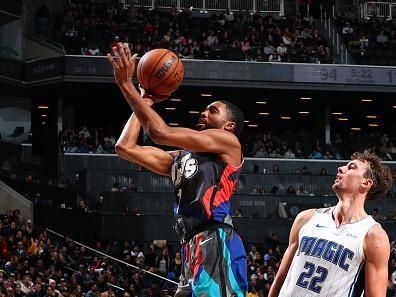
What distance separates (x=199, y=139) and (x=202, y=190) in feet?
1.39

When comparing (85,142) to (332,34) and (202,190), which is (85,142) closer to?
(332,34)

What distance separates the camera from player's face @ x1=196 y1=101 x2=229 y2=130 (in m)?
6.69

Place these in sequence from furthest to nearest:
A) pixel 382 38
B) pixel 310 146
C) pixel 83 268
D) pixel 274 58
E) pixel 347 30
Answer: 1. pixel 347 30
2. pixel 382 38
3. pixel 310 146
4. pixel 274 58
5. pixel 83 268

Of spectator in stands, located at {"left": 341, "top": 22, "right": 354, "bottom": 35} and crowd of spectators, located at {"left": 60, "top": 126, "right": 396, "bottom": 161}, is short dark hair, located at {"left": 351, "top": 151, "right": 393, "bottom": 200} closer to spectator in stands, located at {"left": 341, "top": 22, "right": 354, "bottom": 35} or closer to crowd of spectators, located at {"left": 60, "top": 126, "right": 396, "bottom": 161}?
A: crowd of spectators, located at {"left": 60, "top": 126, "right": 396, "bottom": 161}

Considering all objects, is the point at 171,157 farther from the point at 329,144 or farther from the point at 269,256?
the point at 329,144

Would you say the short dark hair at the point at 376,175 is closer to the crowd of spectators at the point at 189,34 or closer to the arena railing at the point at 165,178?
the arena railing at the point at 165,178

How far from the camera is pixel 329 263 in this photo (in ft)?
19.3

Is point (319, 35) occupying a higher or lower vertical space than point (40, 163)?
higher

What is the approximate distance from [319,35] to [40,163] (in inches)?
499

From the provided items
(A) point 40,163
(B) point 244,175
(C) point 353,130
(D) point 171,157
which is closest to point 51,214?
(A) point 40,163

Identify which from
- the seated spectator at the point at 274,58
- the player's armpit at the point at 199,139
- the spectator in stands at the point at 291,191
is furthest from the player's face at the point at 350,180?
the seated spectator at the point at 274,58

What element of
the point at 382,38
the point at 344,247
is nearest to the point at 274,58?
the point at 382,38

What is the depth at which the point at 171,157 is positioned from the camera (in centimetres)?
693

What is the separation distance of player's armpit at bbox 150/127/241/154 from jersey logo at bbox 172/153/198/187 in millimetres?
203
